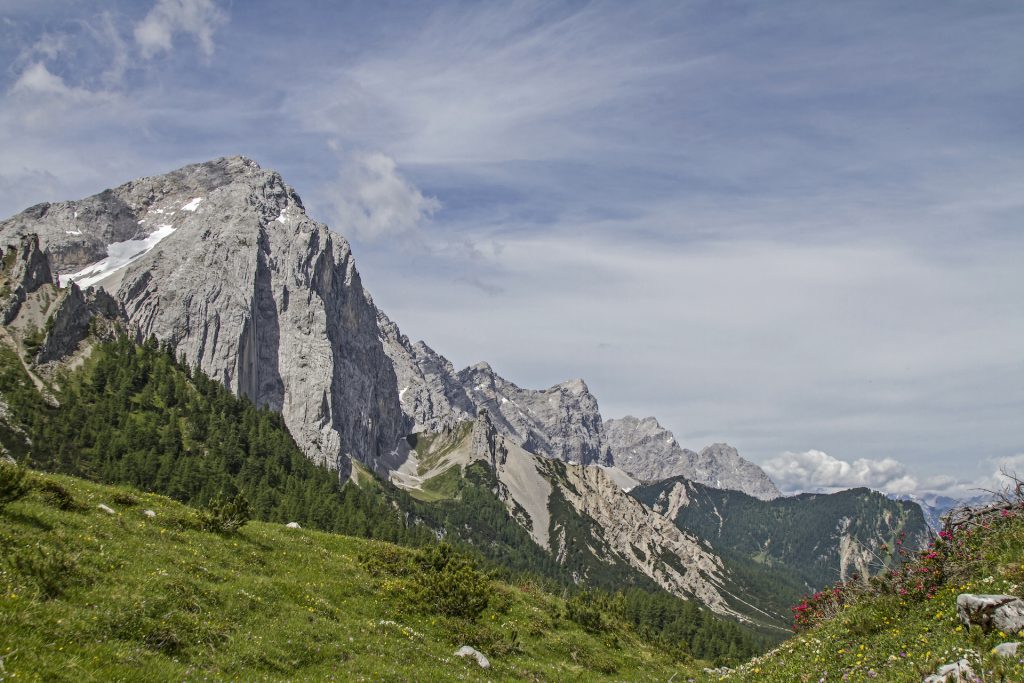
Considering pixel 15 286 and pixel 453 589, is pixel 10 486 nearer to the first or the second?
pixel 453 589

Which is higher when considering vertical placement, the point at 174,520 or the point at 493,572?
the point at 174,520

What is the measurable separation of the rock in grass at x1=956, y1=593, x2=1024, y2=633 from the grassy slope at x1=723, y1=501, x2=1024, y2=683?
10.4 inches

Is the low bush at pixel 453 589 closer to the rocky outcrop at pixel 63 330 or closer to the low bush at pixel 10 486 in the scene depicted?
the low bush at pixel 10 486

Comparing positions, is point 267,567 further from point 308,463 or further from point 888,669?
point 308,463

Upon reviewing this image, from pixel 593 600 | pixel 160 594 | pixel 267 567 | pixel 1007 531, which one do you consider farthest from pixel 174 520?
pixel 1007 531

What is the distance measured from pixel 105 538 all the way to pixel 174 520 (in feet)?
22.4

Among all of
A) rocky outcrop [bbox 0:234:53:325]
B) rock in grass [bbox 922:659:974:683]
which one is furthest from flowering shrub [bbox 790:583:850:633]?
rocky outcrop [bbox 0:234:53:325]

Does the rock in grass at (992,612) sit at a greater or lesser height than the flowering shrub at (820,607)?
greater

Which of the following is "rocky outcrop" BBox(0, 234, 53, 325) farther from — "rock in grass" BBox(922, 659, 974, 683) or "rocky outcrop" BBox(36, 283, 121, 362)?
"rock in grass" BBox(922, 659, 974, 683)

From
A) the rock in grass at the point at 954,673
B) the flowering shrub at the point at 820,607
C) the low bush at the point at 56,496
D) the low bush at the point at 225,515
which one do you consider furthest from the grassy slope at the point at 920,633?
the low bush at the point at 56,496

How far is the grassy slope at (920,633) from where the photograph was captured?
14.1 m

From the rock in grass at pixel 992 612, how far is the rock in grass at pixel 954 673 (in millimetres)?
1570

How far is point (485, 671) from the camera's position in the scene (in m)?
23.7

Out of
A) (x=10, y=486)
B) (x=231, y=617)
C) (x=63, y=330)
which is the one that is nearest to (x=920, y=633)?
(x=231, y=617)
